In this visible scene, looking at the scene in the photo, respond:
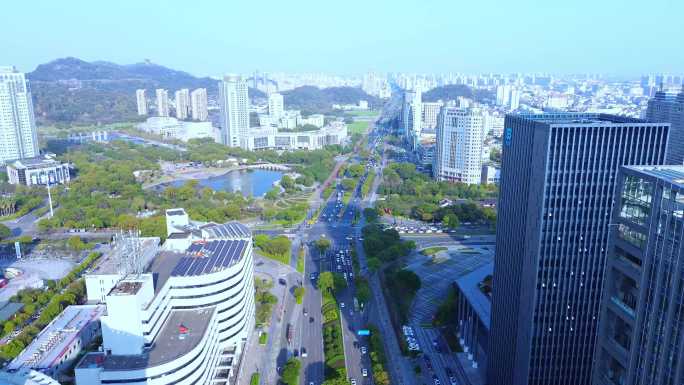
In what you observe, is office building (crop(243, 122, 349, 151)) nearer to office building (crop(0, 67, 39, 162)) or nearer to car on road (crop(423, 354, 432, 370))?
office building (crop(0, 67, 39, 162))

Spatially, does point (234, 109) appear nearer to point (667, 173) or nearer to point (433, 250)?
point (433, 250)

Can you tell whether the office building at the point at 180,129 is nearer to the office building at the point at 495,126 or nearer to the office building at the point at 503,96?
the office building at the point at 495,126

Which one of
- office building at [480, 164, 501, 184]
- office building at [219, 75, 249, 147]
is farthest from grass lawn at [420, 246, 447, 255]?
office building at [219, 75, 249, 147]

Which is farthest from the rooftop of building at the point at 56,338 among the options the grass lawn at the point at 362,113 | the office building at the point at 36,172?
the grass lawn at the point at 362,113

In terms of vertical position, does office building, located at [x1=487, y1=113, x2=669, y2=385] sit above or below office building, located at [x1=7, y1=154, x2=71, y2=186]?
above

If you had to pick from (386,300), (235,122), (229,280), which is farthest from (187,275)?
(235,122)

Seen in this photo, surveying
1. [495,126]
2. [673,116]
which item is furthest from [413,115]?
[673,116]
